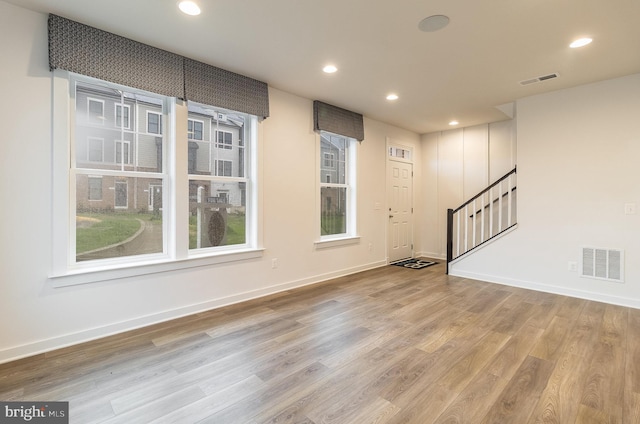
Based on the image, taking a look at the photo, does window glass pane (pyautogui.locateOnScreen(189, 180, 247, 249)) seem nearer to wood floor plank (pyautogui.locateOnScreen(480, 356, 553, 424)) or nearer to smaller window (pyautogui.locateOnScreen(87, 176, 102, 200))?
smaller window (pyautogui.locateOnScreen(87, 176, 102, 200))

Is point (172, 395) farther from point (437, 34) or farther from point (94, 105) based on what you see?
point (437, 34)

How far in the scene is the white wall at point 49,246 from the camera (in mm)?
2307

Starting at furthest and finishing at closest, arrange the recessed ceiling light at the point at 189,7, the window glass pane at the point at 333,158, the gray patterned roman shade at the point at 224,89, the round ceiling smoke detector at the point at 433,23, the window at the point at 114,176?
the window glass pane at the point at 333,158, the gray patterned roman shade at the point at 224,89, the window at the point at 114,176, the round ceiling smoke detector at the point at 433,23, the recessed ceiling light at the point at 189,7

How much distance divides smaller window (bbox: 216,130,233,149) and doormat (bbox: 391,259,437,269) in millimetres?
3797

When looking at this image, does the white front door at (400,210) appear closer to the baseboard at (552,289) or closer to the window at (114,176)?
the baseboard at (552,289)

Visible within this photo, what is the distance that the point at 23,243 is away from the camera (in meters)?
2.36

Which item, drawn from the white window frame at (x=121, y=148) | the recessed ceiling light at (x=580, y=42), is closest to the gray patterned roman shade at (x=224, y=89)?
the white window frame at (x=121, y=148)

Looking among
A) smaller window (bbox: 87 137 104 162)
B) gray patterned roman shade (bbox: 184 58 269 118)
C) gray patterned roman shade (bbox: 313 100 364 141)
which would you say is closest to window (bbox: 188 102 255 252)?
gray patterned roman shade (bbox: 184 58 269 118)

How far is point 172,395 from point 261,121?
2.97m

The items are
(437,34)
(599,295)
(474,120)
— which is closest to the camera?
(437,34)

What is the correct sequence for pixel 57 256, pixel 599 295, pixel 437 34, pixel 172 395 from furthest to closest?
pixel 599 295 → pixel 437 34 → pixel 57 256 → pixel 172 395

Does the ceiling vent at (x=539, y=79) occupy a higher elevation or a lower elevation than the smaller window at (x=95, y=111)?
higher

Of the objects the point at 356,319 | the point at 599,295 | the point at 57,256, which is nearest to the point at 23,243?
the point at 57,256

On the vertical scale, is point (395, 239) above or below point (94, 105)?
below
